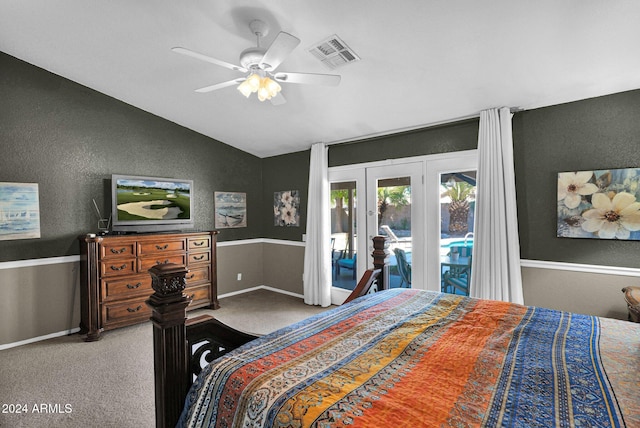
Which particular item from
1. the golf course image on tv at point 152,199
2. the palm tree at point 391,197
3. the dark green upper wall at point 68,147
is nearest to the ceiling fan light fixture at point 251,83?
the palm tree at point 391,197

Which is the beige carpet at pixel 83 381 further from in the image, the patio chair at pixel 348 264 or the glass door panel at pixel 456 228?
the glass door panel at pixel 456 228

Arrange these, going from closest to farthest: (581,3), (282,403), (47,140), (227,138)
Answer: (282,403)
(581,3)
(47,140)
(227,138)

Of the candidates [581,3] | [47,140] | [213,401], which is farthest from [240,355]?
[47,140]

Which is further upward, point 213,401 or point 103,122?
point 103,122

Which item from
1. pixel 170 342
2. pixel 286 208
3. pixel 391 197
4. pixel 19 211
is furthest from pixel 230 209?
pixel 170 342

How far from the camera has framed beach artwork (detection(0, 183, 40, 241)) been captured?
3.24 m

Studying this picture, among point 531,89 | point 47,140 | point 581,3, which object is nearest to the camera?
point 581,3

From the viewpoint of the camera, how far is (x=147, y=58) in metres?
3.08

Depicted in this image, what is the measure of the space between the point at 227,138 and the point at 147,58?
193cm

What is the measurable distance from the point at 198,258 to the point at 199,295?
52cm

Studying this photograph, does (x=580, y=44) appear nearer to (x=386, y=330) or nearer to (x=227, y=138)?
(x=386, y=330)

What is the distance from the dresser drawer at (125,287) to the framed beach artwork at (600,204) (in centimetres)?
452

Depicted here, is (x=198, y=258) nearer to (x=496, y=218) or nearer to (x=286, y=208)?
(x=286, y=208)

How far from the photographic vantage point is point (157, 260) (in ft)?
12.9
